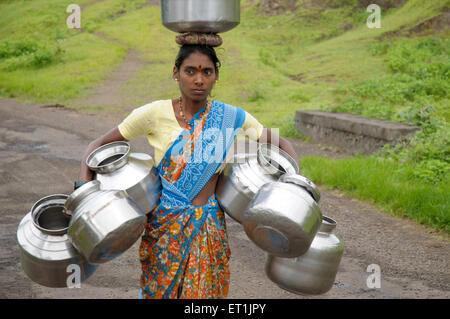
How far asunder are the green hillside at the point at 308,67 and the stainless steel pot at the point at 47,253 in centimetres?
150

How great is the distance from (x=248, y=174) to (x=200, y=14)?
685 millimetres

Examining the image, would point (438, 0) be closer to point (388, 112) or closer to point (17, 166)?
point (388, 112)

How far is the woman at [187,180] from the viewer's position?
220 centimetres

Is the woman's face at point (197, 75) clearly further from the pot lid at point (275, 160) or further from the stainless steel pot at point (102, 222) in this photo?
the stainless steel pot at point (102, 222)

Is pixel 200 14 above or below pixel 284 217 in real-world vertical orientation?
above

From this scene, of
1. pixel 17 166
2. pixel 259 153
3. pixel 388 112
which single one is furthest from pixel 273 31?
pixel 259 153

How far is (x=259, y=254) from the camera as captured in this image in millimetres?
3984

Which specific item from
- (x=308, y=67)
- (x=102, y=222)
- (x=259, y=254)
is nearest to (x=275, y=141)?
(x=102, y=222)

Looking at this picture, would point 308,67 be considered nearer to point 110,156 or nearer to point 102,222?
point 110,156

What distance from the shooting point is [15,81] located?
12.7 metres

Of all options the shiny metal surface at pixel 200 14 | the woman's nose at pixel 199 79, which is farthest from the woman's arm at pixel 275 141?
the shiny metal surface at pixel 200 14

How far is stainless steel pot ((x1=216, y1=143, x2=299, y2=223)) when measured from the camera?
213cm

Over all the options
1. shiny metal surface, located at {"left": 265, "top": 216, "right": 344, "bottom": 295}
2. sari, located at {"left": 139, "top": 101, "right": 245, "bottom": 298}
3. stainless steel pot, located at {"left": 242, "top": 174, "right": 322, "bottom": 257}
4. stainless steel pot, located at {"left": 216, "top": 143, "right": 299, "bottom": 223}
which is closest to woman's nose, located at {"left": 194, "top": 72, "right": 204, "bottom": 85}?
sari, located at {"left": 139, "top": 101, "right": 245, "bottom": 298}

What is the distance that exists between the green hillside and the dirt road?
37 cm
